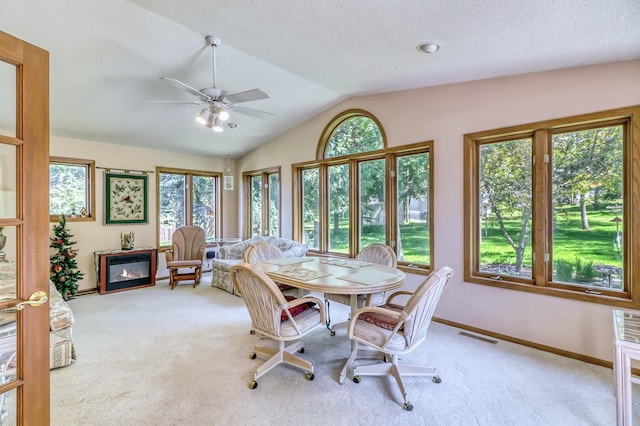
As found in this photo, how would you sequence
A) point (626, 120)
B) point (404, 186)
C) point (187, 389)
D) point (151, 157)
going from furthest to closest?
point (151, 157) < point (404, 186) < point (626, 120) < point (187, 389)

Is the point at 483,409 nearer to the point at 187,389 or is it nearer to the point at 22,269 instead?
the point at 187,389

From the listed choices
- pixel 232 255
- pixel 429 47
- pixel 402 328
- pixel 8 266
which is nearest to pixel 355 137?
pixel 429 47

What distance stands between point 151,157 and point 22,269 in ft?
16.0

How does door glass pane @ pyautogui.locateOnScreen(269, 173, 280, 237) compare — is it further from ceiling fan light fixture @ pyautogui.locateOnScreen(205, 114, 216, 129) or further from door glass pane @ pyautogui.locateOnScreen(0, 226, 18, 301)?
door glass pane @ pyautogui.locateOnScreen(0, 226, 18, 301)

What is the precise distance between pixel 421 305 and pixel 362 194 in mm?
2734

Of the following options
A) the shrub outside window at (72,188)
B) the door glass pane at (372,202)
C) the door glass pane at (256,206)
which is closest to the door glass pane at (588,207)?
the door glass pane at (372,202)

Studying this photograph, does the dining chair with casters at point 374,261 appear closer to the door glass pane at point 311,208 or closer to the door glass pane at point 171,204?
the door glass pane at point 311,208

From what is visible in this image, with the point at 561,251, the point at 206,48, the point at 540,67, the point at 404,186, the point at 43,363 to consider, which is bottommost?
the point at 43,363

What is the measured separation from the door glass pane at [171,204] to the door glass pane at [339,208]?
317 centimetres

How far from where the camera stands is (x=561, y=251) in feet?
9.35

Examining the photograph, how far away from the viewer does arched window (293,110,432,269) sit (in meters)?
3.82

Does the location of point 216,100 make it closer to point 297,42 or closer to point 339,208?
point 297,42

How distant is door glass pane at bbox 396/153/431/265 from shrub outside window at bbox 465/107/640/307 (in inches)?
21.0

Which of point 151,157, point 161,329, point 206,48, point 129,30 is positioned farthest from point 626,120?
point 151,157
